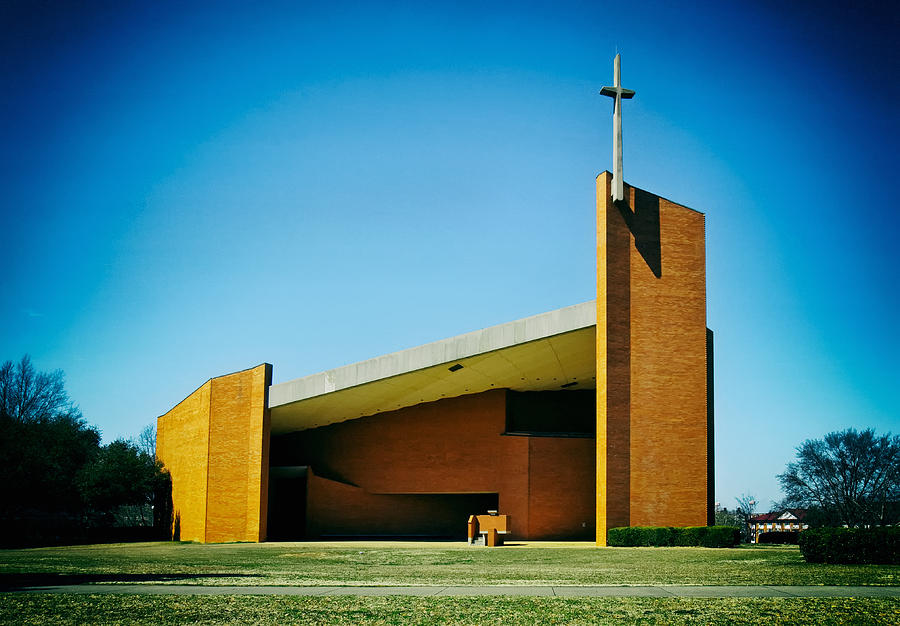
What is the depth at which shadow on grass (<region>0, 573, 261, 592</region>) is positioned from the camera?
11.8 meters

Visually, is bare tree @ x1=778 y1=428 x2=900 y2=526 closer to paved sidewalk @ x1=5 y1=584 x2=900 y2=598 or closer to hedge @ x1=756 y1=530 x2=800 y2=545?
hedge @ x1=756 y1=530 x2=800 y2=545

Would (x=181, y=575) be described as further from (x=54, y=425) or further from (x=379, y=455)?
(x=54, y=425)

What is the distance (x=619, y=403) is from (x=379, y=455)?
15794 mm

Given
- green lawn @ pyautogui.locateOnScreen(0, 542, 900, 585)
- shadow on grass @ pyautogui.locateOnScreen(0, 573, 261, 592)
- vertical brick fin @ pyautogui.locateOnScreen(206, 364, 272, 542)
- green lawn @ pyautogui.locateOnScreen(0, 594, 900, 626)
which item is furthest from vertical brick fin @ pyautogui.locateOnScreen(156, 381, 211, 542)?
green lawn @ pyautogui.locateOnScreen(0, 594, 900, 626)

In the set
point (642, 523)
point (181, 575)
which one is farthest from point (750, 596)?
point (642, 523)

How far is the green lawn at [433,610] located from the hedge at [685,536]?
1681 cm

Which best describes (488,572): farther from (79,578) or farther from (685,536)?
(685,536)

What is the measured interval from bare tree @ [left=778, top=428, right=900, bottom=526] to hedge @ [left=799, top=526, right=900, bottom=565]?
148 feet

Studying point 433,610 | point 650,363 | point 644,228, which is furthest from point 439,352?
point 433,610

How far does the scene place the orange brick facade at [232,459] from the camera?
3459 centimetres

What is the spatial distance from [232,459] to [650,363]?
60.4 feet

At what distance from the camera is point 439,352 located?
3178 centimetres

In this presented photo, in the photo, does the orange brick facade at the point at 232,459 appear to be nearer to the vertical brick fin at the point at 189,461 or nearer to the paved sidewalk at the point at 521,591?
the vertical brick fin at the point at 189,461

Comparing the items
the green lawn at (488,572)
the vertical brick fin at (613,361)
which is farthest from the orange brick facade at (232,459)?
the green lawn at (488,572)
